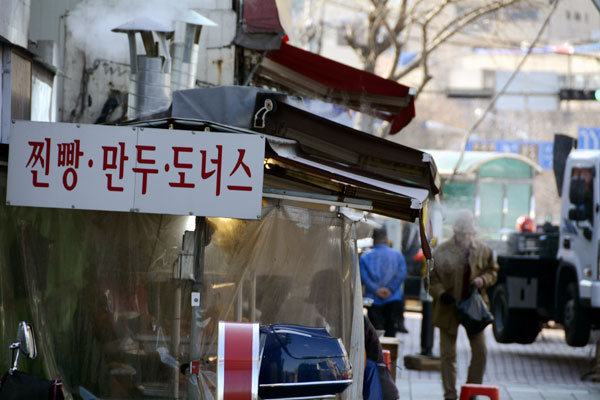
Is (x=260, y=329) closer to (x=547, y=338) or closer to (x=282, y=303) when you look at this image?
(x=282, y=303)

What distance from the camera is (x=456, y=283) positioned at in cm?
1023

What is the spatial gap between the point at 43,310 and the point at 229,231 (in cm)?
157

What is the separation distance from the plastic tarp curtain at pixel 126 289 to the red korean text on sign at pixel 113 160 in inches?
29.9

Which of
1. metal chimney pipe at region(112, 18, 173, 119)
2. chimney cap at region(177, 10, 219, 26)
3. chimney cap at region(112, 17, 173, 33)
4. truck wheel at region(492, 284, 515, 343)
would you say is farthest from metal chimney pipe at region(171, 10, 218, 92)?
truck wheel at region(492, 284, 515, 343)

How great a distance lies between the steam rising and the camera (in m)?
11.7

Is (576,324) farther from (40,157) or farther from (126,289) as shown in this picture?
(40,157)

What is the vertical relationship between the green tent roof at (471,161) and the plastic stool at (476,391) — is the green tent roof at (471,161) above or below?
above

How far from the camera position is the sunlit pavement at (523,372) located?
454 inches

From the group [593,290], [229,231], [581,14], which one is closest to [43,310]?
[229,231]

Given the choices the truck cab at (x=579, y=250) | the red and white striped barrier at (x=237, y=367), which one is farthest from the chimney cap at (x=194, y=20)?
the truck cab at (x=579, y=250)

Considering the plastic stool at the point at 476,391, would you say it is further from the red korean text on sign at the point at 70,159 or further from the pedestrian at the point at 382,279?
the pedestrian at the point at 382,279

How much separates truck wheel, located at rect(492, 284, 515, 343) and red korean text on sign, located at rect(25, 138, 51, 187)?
10.1 m

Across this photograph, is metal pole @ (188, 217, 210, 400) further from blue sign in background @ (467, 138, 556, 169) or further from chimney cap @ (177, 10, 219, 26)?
blue sign in background @ (467, 138, 556, 169)

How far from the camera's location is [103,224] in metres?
7.49
